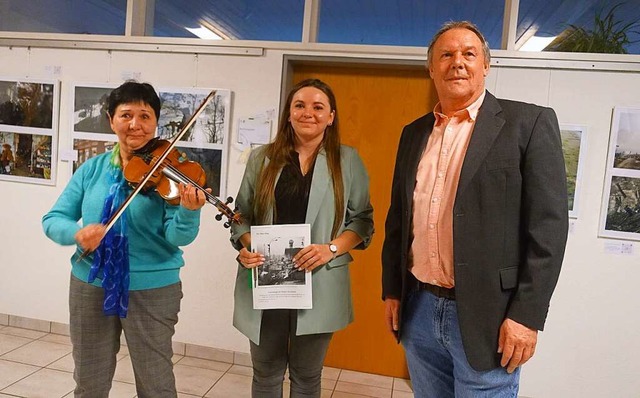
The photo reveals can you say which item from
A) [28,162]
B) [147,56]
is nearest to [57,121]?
[28,162]

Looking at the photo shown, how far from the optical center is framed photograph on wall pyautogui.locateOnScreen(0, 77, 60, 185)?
9.93ft

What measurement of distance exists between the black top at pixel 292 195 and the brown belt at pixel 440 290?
0.50 metres

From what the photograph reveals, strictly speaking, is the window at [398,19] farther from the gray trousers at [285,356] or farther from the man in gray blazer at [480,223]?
the gray trousers at [285,356]

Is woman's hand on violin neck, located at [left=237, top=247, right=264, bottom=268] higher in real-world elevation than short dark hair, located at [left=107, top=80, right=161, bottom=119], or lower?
lower

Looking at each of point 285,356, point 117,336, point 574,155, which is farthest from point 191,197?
point 574,155

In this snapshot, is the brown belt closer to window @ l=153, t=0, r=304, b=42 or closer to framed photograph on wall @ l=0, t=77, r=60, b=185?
window @ l=153, t=0, r=304, b=42

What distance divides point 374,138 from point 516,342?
1918 millimetres

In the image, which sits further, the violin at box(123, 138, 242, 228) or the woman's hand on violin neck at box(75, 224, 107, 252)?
the violin at box(123, 138, 242, 228)

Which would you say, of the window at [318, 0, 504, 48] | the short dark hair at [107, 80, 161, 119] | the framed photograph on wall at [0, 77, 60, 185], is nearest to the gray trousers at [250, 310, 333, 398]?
the short dark hair at [107, 80, 161, 119]

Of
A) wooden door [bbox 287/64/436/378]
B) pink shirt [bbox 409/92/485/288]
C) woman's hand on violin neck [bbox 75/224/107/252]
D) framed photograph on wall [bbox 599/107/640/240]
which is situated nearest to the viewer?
pink shirt [bbox 409/92/485/288]

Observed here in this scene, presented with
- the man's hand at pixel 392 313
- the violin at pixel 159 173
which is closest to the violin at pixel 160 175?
the violin at pixel 159 173

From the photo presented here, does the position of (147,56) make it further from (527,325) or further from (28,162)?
(527,325)

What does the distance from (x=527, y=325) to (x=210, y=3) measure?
108 inches

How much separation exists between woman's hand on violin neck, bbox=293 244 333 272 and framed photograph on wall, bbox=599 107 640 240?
1.82 meters
